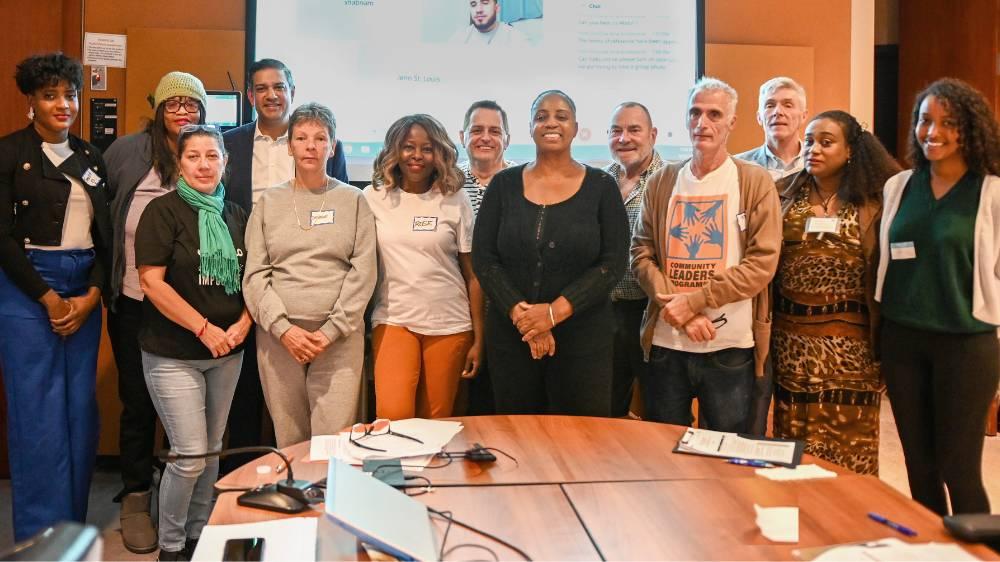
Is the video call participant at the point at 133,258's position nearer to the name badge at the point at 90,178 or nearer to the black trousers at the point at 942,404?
the name badge at the point at 90,178

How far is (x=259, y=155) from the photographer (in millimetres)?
3365

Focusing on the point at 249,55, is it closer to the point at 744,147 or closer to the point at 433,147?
the point at 433,147

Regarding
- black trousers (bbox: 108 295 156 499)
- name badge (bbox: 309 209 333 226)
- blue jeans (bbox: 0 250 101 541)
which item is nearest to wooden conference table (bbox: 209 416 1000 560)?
name badge (bbox: 309 209 333 226)

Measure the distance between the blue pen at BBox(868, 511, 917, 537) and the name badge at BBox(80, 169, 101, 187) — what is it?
283 centimetres

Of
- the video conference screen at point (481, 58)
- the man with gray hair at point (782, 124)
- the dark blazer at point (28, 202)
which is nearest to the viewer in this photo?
the dark blazer at point (28, 202)

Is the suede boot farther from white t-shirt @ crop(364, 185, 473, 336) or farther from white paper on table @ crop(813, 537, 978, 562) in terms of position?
white paper on table @ crop(813, 537, 978, 562)

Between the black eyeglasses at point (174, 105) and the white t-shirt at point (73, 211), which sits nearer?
the white t-shirt at point (73, 211)

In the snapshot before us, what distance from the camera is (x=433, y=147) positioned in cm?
295

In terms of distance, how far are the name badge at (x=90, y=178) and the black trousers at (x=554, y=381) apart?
1659 millimetres

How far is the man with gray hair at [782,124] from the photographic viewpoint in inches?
135

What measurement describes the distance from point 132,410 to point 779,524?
2.71 m

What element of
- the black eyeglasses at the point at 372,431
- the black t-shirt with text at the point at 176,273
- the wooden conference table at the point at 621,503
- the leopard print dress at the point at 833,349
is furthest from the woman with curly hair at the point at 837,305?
the black t-shirt with text at the point at 176,273

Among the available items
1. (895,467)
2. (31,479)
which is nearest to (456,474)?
(31,479)

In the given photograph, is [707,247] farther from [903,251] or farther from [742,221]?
[903,251]
